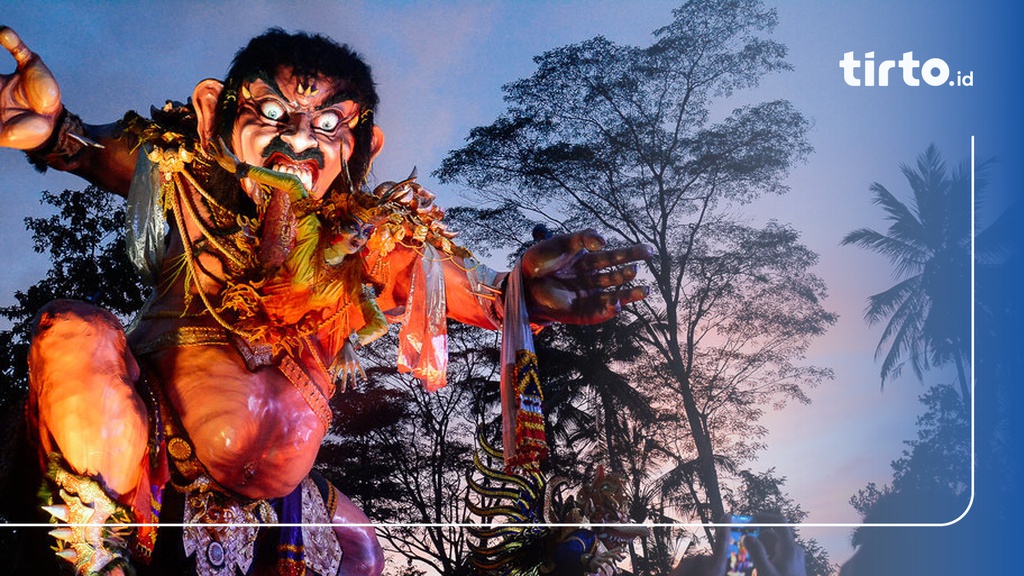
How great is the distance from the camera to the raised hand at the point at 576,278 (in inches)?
90.8

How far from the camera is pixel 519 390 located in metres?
2.33

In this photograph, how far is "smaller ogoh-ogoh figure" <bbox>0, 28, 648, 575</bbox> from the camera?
1.91 metres

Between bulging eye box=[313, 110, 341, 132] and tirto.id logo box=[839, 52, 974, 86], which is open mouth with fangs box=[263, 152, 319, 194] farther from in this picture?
tirto.id logo box=[839, 52, 974, 86]

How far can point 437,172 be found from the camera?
14.2 feet

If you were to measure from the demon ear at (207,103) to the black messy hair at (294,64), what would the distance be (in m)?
0.02

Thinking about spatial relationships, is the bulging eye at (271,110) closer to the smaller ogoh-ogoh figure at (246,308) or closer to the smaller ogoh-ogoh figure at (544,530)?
the smaller ogoh-ogoh figure at (246,308)

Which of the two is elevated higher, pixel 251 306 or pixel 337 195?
pixel 337 195

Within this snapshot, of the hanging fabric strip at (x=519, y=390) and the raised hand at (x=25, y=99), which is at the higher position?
the raised hand at (x=25, y=99)

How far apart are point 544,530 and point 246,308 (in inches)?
46.0

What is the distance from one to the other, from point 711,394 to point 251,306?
131 inches

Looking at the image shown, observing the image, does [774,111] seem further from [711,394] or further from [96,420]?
[96,420]

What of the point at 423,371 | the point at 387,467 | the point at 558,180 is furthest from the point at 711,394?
the point at 423,371

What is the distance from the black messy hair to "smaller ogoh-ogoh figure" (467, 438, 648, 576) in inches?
44.1

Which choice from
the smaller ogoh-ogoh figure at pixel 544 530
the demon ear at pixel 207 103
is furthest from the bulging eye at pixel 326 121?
the smaller ogoh-ogoh figure at pixel 544 530
